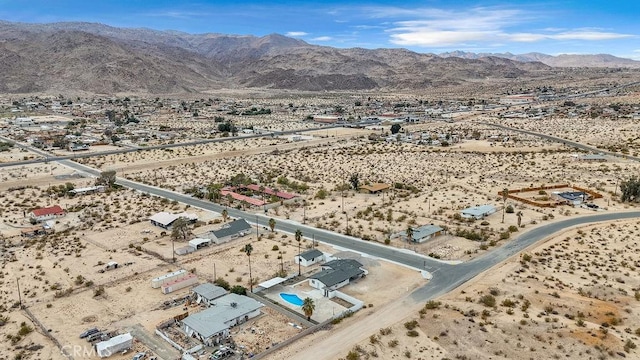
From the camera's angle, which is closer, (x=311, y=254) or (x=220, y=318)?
(x=220, y=318)

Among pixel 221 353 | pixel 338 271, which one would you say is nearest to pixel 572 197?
pixel 338 271

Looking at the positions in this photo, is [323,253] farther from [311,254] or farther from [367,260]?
[367,260]

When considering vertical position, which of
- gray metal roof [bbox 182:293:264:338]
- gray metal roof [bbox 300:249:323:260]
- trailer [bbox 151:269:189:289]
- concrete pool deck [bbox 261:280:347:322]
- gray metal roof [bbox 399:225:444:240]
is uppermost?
gray metal roof [bbox 399:225:444:240]

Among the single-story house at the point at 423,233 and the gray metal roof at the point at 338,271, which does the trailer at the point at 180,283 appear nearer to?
the gray metal roof at the point at 338,271

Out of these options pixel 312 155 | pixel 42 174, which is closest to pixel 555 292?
pixel 312 155

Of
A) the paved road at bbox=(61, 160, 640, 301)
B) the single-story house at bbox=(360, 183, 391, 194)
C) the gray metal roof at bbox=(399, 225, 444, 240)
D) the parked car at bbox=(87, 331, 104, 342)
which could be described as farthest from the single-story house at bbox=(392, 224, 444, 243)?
the parked car at bbox=(87, 331, 104, 342)

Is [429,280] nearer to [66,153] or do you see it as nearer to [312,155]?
[312,155]

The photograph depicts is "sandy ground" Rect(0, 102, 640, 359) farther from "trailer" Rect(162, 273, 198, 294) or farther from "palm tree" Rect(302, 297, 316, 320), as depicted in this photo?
"palm tree" Rect(302, 297, 316, 320)
